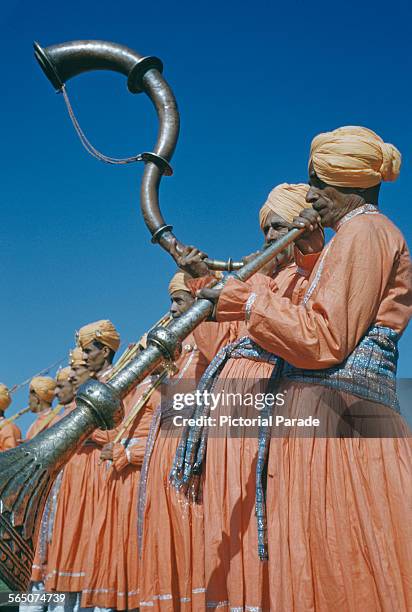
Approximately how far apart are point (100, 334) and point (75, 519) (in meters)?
1.93

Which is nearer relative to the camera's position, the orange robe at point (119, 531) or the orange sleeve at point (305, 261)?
the orange sleeve at point (305, 261)

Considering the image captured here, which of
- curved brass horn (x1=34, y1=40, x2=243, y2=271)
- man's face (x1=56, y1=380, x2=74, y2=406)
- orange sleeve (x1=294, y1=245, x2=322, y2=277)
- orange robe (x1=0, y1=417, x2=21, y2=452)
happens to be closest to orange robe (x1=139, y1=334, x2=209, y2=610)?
orange sleeve (x1=294, y1=245, x2=322, y2=277)

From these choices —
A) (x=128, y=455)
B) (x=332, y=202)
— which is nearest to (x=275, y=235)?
(x=332, y=202)

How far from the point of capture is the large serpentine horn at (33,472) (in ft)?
7.08

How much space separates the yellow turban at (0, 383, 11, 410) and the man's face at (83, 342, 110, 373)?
4061 millimetres

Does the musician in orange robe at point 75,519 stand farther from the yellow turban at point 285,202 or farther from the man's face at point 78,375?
the yellow turban at point 285,202

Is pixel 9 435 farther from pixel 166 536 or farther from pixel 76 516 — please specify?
pixel 166 536

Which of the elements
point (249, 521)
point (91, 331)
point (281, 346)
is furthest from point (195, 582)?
point (91, 331)

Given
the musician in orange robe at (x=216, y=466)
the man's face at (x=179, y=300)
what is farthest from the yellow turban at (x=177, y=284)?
the musician in orange robe at (x=216, y=466)

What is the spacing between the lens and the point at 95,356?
7.32m

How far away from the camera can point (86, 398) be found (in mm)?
2342

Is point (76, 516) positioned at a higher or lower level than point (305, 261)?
lower

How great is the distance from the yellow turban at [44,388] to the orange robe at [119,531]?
13.6 feet

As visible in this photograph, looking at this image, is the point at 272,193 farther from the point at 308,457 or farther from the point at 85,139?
the point at 308,457
